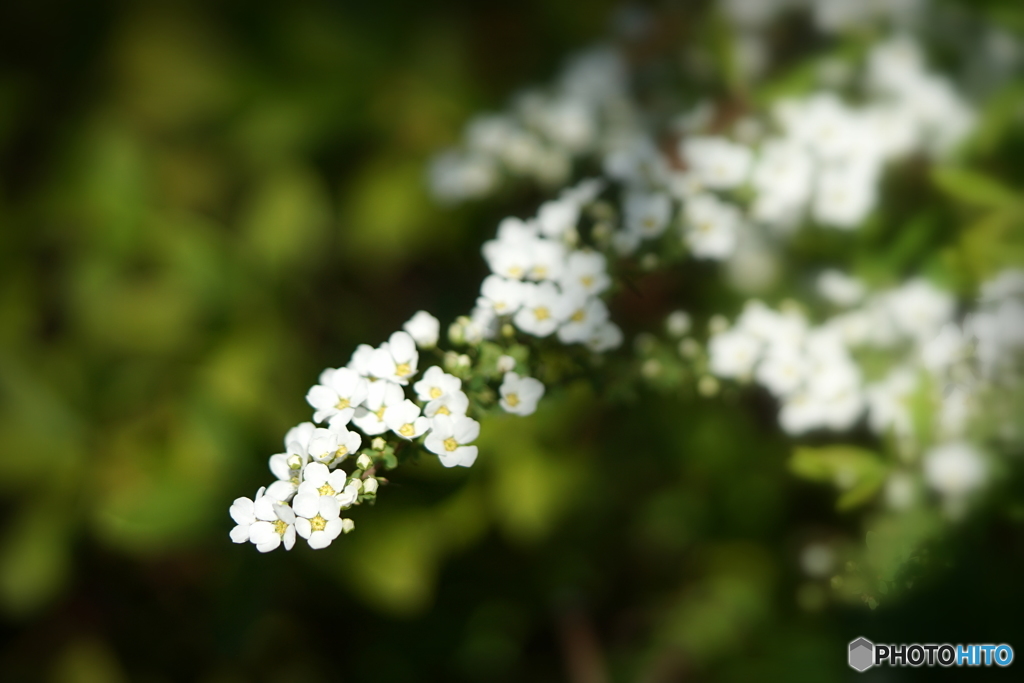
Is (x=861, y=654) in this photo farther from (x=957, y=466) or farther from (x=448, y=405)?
(x=448, y=405)

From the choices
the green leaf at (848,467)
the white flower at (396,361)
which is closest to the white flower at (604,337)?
the white flower at (396,361)

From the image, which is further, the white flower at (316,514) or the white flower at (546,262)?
the white flower at (546,262)

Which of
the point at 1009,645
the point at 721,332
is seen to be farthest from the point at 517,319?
the point at 1009,645

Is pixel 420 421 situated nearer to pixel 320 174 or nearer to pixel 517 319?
pixel 517 319

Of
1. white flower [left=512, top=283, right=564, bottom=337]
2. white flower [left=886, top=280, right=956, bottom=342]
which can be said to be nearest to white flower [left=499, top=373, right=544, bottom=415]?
white flower [left=512, top=283, right=564, bottom=337]

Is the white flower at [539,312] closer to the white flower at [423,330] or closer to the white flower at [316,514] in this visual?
the white flower at [423,330]

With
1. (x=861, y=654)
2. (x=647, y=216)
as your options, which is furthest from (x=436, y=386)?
(x=861, y=654)
